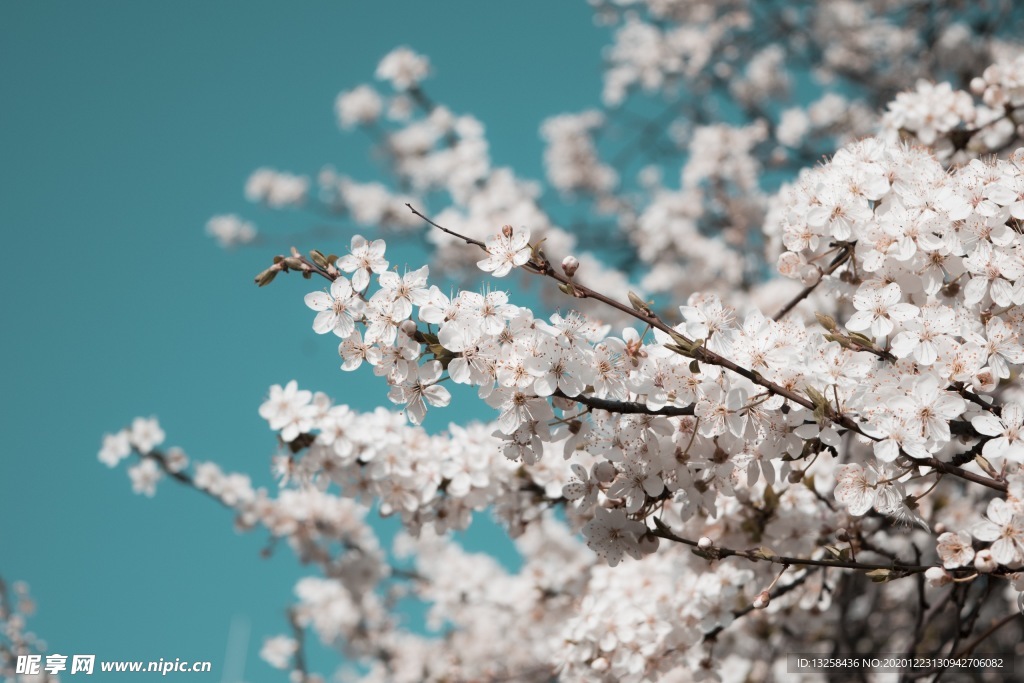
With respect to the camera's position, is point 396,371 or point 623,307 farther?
point 396,371

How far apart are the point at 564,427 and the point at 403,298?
47 cm

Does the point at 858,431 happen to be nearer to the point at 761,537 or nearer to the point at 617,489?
the point at 617,489

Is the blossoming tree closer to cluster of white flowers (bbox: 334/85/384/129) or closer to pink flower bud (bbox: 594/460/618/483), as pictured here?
pink flower bud (bbox: 594/460/618/483)

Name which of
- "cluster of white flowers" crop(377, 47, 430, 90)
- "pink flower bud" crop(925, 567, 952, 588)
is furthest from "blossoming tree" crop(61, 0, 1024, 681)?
"cluster of white flowers" crop(377, 47, 430, 90)

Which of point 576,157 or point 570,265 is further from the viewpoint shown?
point 576,157

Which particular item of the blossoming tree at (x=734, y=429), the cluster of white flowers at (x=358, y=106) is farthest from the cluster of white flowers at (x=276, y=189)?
the blossoming tree at (x=734, y=429)

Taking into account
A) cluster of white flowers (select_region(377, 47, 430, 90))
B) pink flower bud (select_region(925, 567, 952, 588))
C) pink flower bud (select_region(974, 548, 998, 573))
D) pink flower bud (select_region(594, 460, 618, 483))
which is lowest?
pink flower bud (select_region(974, 548, 998, 573))

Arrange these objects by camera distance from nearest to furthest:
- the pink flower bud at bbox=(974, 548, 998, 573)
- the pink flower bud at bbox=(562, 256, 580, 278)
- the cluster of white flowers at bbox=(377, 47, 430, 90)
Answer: the pink flower bud at bbox=(974, 548, 998, 573) < the pink flower bud at bbox=(562, 256, 580, 278) < the cluster of white flowers at bbox=(377, 47, 430, 90)

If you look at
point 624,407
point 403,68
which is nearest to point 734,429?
point 624,407

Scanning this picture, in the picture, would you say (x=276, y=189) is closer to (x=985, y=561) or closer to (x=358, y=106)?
(x=358, y=106)

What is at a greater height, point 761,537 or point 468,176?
point 468,176

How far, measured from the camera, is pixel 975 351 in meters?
1.86

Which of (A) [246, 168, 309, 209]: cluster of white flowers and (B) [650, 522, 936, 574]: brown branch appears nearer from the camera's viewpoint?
(B) [650, 522, 936, 574]: brown branch

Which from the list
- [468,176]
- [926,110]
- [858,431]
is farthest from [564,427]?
[468,176]
